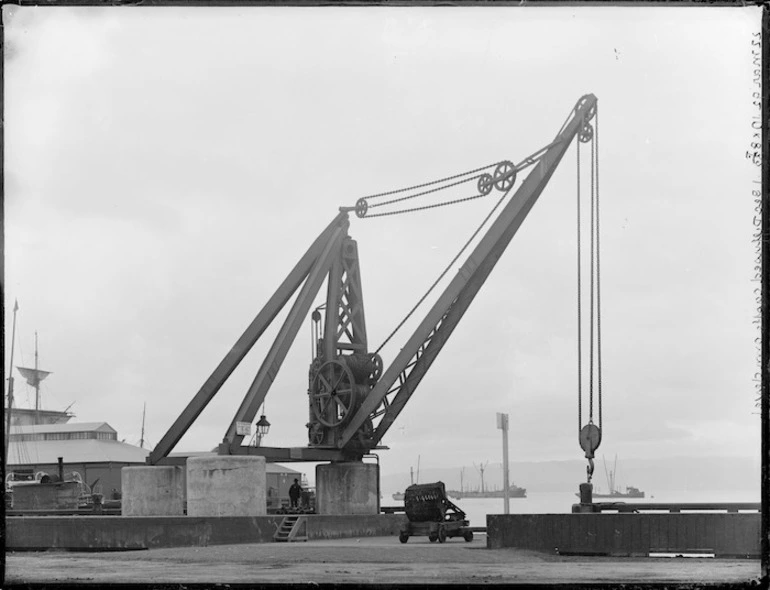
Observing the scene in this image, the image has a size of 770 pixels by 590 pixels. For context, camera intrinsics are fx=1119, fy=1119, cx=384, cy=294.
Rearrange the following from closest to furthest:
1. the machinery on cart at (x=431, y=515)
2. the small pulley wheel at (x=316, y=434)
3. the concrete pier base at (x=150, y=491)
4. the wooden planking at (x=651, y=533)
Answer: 1. the wooden planking at (x=651, y=533)
2. the machinery on cart at (x=431, y=515)
3. the concrete pier base at (x=150, y=491)
4. the small pulley wheel at (x=316, y=434)

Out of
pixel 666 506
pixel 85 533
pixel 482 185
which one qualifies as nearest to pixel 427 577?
pixel 666 506

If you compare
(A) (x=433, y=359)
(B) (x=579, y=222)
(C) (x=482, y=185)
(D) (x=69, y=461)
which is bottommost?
(D) (x=69, y=461)

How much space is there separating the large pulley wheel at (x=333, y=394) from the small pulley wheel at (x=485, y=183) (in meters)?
5.87

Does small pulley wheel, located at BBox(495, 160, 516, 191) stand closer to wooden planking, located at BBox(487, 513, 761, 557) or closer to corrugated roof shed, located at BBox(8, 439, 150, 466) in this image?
wooden planking, located at BBox(487, 513, 761, 557)

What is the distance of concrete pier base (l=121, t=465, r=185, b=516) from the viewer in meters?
30.0

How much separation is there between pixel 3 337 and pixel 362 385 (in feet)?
69.3

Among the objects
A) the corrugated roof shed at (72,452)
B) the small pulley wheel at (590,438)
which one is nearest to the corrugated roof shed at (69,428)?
the corrugated roof shed at (72,452)

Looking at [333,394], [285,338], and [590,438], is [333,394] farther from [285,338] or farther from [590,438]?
[590,438]

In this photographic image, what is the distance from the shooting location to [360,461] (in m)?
30.3

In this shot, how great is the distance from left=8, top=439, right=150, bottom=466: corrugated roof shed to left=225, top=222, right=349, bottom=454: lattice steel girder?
5129 cm

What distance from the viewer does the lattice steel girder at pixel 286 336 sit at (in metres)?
28.8

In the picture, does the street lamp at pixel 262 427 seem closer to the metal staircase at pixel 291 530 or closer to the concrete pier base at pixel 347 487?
the concrete pier base at pixel 347 487

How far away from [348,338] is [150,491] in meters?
6.75

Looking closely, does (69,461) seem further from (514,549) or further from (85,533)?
(514,549)
